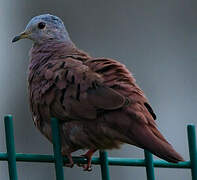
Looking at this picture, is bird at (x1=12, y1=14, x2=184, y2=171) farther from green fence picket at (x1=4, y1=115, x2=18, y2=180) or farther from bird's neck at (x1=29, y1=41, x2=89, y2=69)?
green fence picket at (x1=4, y1=115, x2=18, y2=180)

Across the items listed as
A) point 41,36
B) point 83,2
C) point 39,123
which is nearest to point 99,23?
point 83,2

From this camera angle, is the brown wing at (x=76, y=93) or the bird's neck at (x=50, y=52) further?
the bird's neck at (x=50, y=52)

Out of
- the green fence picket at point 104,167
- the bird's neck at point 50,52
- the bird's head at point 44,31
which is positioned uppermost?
the bird's head at point 44,31

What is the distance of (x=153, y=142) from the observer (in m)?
3.19

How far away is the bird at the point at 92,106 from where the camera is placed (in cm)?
336

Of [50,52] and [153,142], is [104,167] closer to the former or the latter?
[153,142]

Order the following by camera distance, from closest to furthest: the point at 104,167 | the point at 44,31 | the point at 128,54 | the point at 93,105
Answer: the point at 104,167 < the point at 93,105 < the point at 44,31 < the point at 128,54

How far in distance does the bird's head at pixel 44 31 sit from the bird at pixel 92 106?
1.79ft

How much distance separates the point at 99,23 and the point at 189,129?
5228 millimetres

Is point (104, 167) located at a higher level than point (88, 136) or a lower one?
lower

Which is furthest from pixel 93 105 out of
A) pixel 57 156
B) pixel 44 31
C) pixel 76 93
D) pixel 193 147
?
pixel 44 31

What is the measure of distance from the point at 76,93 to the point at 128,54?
4351mm

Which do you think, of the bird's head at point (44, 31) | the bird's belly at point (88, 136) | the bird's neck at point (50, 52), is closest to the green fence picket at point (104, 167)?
the bird's belly at point (88, 136)

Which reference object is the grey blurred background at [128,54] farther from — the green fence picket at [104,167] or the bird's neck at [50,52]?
the green fence picket at [104,167]
